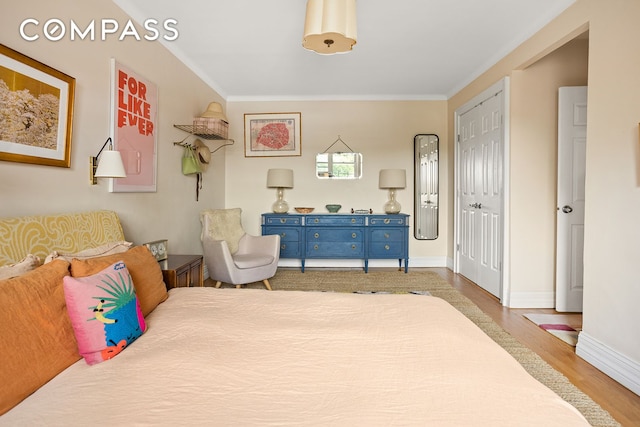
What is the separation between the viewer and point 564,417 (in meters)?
0.84

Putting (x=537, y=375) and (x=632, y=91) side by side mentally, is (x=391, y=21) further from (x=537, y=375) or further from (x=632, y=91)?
(x=537, y=375)


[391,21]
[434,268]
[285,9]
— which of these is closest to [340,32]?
[285,9]

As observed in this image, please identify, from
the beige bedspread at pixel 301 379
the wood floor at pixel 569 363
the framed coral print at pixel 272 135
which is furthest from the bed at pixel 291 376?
the framed coral print at pixel 272 135

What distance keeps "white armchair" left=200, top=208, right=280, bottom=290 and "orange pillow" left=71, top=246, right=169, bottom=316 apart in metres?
1.73

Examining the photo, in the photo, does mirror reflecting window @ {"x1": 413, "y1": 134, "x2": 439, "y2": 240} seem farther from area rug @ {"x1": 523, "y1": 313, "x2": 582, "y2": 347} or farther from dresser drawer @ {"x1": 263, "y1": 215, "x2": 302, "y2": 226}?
area rug @ {"x1": 523, "y1": 313, "x2": 582, "y2": 347}

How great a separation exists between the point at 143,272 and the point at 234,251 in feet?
8.09

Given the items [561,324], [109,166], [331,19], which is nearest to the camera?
[331,19]

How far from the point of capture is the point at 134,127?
8.95 feet

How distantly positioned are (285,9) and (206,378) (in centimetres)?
274

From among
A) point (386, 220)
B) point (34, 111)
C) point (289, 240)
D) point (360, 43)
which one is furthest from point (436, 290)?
point (34, 111)

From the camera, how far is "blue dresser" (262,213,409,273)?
4758 mm

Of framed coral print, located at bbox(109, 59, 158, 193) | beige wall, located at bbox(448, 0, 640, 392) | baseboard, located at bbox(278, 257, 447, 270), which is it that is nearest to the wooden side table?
framed coral print, located at bbox(109, 59, 158, 193)

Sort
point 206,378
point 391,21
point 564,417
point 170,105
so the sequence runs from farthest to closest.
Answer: point 170,105 < point 391,21 < point 206,378 < point 564,417

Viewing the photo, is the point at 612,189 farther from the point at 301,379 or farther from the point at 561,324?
the point at 301,379
